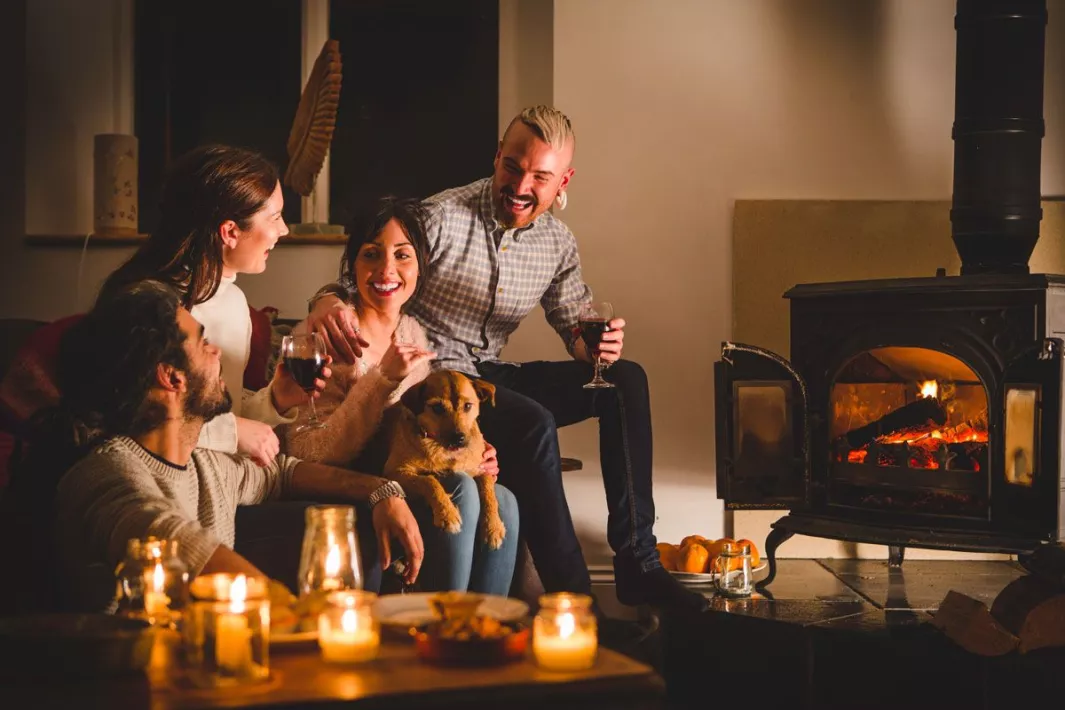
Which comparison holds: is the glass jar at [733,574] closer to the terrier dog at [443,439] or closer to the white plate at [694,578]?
the white plate at [694,578]

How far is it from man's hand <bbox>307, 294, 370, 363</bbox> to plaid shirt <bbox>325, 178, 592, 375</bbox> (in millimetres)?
417

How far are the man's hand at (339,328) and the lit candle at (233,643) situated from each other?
3.83 ft

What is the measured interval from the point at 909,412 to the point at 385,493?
1572 millimetres

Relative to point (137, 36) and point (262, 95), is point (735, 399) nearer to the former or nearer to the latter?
point (262, 95)

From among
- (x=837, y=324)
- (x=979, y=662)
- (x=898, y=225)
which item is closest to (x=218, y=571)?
(x=979, y=662)

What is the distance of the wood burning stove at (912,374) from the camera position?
119 inches

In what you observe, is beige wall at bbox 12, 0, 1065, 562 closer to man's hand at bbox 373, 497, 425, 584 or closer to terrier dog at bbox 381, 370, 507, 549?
terrier dog at bbox 381, 370, 507, 549

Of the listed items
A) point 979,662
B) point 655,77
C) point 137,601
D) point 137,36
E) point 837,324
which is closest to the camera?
point 137,601

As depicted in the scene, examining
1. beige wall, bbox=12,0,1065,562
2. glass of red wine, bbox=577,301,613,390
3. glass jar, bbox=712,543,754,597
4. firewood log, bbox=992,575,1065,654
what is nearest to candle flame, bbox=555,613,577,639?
glass of red wine, bbox=577,301,613,390

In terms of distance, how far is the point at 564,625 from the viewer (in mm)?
1449

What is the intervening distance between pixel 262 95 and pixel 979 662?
289cm

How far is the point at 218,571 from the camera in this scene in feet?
5.81

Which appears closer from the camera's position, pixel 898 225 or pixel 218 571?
pixel 218 571

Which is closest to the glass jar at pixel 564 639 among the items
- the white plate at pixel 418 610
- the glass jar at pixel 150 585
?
the white plate at pixel 418 610
